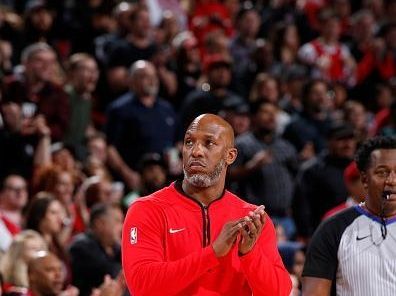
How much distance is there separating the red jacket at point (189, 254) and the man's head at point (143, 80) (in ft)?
19.7

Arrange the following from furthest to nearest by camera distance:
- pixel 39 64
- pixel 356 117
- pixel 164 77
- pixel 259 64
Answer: pixel 259 64 → pixel 356 117 → pixel 164 77 → pixel 39 64

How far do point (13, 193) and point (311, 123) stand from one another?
401cm

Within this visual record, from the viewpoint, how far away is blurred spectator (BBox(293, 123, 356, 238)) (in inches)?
387

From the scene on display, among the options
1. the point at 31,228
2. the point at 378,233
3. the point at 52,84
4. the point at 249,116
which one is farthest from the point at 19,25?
the point at 378,233

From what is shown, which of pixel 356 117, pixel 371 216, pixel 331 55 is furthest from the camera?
pixel 331 55

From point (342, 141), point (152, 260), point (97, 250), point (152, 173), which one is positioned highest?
point (152, 260)

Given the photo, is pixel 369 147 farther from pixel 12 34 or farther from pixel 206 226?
pixel 12 34

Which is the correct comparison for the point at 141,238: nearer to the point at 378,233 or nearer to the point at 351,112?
the point at 378,233

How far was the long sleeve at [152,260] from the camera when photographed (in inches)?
175

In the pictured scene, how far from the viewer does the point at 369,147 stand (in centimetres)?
524

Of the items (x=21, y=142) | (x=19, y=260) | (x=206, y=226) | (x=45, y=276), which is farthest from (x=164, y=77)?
(x=206, y=226)

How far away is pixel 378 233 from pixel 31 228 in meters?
3.95

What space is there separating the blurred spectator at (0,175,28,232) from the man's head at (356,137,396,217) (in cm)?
443

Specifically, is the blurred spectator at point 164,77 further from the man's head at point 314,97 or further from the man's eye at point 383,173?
the man's eye at point 383,173
